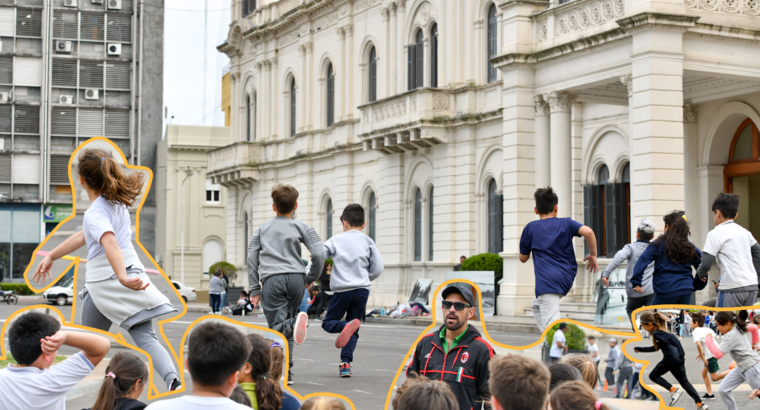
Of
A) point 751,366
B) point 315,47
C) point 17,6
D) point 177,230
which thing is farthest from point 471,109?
point 17,6

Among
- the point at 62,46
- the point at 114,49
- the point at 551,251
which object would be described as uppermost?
the point at 114,49

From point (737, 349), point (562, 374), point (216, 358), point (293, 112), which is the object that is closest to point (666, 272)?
point (737, 349)

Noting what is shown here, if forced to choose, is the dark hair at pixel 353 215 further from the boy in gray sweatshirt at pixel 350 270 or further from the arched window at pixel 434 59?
the arched window at pixel 434 59

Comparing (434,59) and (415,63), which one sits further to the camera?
(415,63)

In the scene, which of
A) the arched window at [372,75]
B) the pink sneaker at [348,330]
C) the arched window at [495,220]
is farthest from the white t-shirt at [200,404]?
the arched window at [372,75]

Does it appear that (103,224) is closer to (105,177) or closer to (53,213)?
(105,177)

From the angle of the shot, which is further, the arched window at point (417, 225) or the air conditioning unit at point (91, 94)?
the air conditioning unit at point (91, 94)

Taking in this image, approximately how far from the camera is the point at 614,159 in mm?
27500

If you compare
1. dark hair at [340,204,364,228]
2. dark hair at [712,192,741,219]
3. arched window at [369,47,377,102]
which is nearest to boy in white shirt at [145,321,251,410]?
dark hair at [340,204,364,228]

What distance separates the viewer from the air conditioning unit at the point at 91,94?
209 ft

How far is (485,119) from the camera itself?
106ft

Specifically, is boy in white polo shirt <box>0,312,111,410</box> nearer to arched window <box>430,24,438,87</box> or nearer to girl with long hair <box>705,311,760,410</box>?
girl with long hair <box>705,311,760,410</box>

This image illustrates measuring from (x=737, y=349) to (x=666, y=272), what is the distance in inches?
98.7

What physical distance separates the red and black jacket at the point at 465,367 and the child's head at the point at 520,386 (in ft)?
4.78
